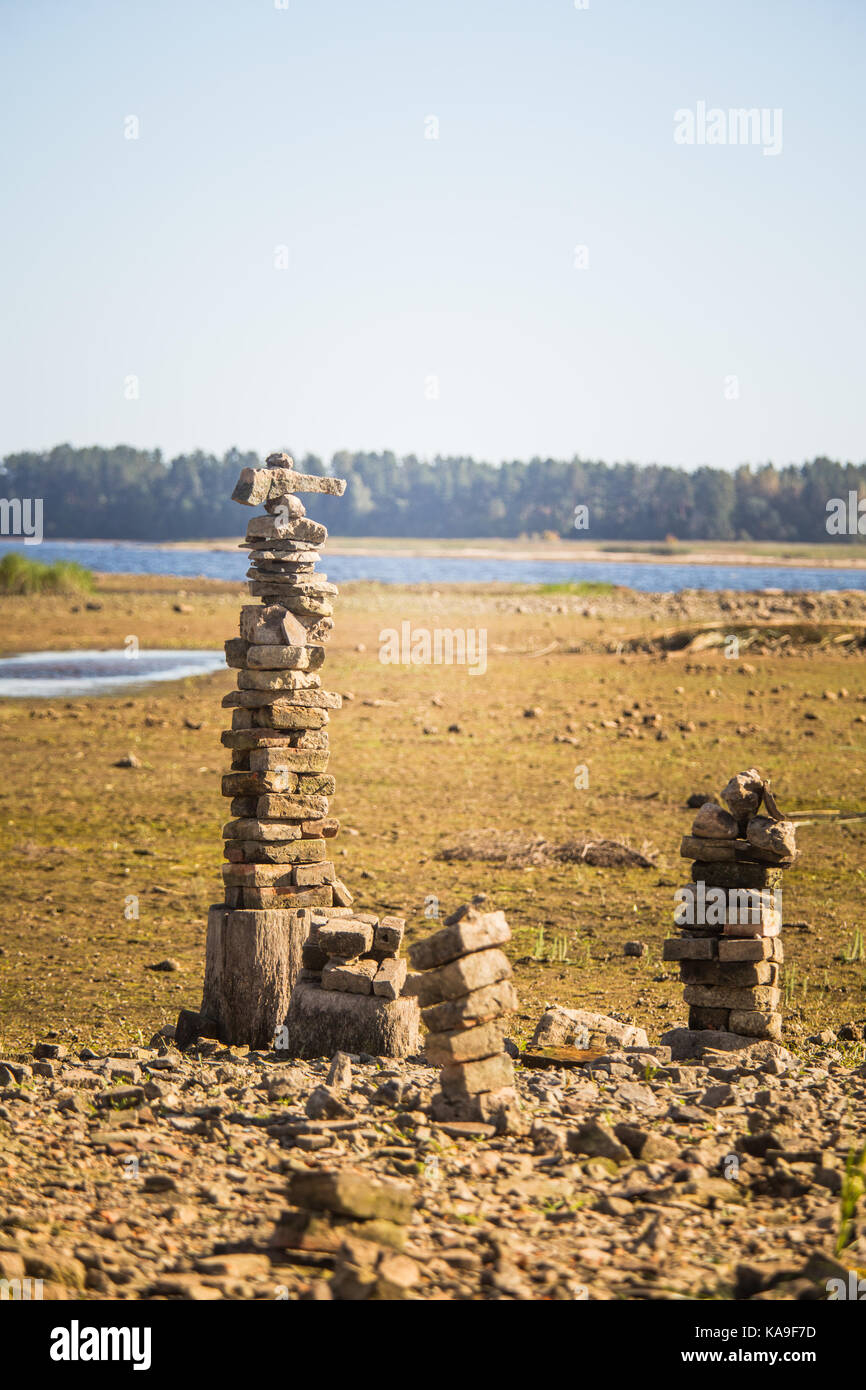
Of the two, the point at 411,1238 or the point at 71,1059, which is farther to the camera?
the point at 71,1059

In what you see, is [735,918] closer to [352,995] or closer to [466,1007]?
[352,995]

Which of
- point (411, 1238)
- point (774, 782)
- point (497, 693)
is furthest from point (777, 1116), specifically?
point (497, 693)

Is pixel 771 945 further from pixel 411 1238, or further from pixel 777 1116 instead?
pixel 411 1238

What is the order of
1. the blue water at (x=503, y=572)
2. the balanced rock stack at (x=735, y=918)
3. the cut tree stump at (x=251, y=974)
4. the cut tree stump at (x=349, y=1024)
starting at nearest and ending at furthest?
the cut tree stump at (x=349, y=1024) → the balanced rock stack at (x=735, y=918) → the cut tree stump at (x=251, y=974) → the blue water at (x=503, y=572)

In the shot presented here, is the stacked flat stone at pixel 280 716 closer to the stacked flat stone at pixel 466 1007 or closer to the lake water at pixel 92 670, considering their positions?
the stacked flat stone at pixel 466 1007

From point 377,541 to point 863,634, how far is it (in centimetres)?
15464

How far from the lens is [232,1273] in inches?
232

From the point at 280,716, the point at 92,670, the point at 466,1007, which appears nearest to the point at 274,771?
the point at 280,716

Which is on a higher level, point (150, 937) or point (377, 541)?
point (377, 541)

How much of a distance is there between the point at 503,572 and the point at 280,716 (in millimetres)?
120382

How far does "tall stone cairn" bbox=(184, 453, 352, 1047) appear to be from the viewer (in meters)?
10.4

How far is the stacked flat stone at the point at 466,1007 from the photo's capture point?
7633 mm

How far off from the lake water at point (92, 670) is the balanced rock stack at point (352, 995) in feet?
75.0

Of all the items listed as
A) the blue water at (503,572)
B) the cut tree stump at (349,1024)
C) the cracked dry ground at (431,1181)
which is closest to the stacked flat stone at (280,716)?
the cut tree stump at (349,1024)
